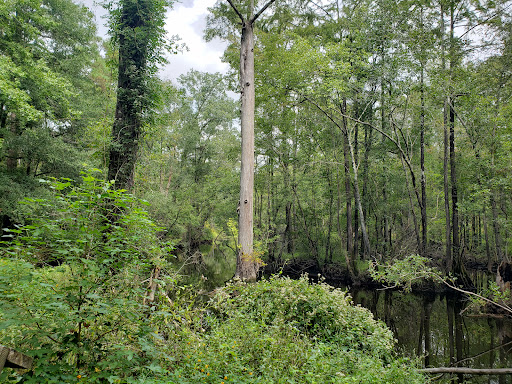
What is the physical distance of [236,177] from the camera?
16672 millimetres

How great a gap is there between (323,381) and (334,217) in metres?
16.7

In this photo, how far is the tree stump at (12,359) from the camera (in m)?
1.61

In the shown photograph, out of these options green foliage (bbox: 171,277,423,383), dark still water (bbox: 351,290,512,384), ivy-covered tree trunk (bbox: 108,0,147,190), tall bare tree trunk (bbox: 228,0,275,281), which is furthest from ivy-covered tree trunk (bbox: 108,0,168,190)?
dark still water (bbox: 351,290,512,384)

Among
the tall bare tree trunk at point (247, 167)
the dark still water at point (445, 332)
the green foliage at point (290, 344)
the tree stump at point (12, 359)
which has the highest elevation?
the tall bare tree trunk at point (247, 167)

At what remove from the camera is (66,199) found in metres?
2.23

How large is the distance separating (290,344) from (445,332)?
687 centimetres

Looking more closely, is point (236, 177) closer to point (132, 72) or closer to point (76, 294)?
point (132, 72)

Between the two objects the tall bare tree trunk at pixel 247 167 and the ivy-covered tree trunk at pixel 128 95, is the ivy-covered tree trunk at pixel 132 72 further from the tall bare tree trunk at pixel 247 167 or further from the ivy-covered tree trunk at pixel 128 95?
the tall bare tree trunk at pixel 247 167

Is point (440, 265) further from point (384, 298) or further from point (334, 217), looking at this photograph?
point (334, 217)

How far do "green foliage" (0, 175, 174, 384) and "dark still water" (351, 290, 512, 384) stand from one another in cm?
397

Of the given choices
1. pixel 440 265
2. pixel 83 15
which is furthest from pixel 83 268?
pixel 83 15

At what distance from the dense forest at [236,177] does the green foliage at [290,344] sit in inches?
1.2

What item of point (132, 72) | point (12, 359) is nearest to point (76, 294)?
point (12, 359)

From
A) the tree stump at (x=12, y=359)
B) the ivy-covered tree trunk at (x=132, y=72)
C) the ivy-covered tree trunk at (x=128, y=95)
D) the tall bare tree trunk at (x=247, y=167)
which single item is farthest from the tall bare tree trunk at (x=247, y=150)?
the tree stump at (x=12, y=359)
